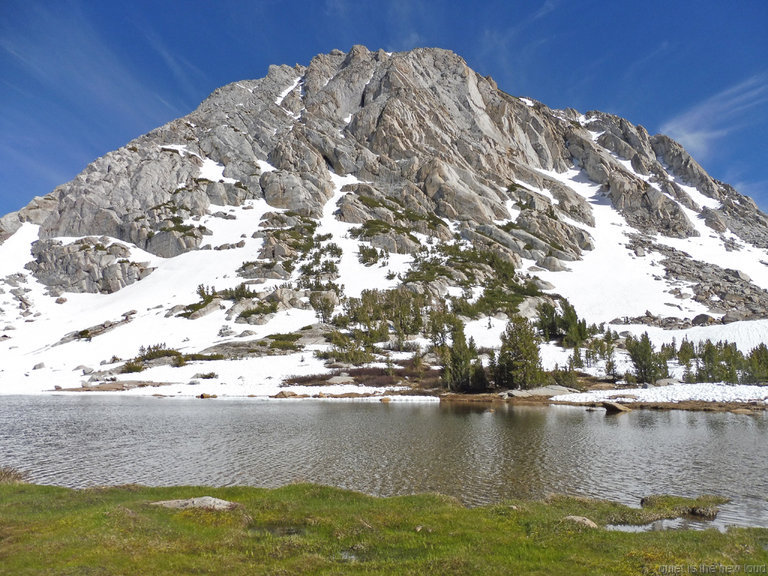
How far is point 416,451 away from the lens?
32219mm

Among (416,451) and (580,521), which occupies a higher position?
(580,521)

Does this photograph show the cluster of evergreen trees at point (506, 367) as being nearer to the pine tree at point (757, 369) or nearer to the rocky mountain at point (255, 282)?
the rocky mountain at point (255, 282)

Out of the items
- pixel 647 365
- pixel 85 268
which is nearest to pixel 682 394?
pixel 647 365

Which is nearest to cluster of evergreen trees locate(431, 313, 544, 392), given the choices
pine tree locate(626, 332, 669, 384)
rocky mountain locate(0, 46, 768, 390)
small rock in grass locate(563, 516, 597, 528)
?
pine tree locate(626, 332, 669, 384)

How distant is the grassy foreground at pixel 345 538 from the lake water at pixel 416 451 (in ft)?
12.3

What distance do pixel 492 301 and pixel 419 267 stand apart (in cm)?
3306

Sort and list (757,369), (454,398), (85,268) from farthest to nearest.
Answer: (85,268), (757,369), (454,398)

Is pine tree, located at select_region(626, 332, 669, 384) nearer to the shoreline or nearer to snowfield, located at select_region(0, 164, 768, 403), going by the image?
snowfield, located at select_region(0, 164, 768, 403)

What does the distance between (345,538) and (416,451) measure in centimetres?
1790

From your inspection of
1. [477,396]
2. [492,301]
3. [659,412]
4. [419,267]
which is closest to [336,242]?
[419,267]

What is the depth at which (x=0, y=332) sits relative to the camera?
125m

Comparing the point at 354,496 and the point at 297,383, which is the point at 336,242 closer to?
the point at 297,383

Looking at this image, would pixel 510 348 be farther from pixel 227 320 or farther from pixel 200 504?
pixel 227 320

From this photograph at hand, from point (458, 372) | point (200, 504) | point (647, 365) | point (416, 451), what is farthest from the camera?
point (458, 372)
